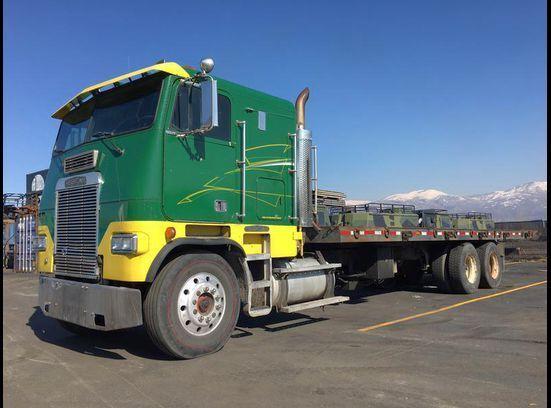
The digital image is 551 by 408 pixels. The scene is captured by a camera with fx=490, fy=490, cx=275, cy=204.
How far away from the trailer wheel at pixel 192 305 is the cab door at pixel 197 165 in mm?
585

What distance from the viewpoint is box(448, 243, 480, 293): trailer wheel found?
36.9 ft

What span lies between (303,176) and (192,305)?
2.83m

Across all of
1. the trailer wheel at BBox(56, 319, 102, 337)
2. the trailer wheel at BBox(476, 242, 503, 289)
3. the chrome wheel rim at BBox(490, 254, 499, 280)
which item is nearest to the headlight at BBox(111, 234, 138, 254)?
the trailer wheel at BBox(56, 319, 102, 337)

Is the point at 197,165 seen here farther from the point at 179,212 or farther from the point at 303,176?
the point at 303,176

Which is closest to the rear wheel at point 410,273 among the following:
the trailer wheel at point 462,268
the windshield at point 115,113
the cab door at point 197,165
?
the trailer wheel at point 462,268

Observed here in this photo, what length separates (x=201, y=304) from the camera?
18.5ft

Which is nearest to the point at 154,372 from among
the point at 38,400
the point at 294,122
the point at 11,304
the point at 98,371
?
the point at 98,371

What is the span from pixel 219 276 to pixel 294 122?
9.33ft

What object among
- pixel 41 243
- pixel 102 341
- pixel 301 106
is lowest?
pixel 102 341

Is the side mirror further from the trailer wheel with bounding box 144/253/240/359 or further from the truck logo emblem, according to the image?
the truck logo emblem

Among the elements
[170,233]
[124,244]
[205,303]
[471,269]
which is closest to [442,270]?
[471,269]

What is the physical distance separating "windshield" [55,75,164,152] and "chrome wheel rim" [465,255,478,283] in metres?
8.87

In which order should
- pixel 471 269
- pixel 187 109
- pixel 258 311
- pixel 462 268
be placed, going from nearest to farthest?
pixel 187 109 < pixel 258 311 < pixel 462 268 < pixel 471 269

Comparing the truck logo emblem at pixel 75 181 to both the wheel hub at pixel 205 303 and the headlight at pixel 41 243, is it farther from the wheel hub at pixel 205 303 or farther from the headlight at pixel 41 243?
the wheel hub at pixel 205 303
